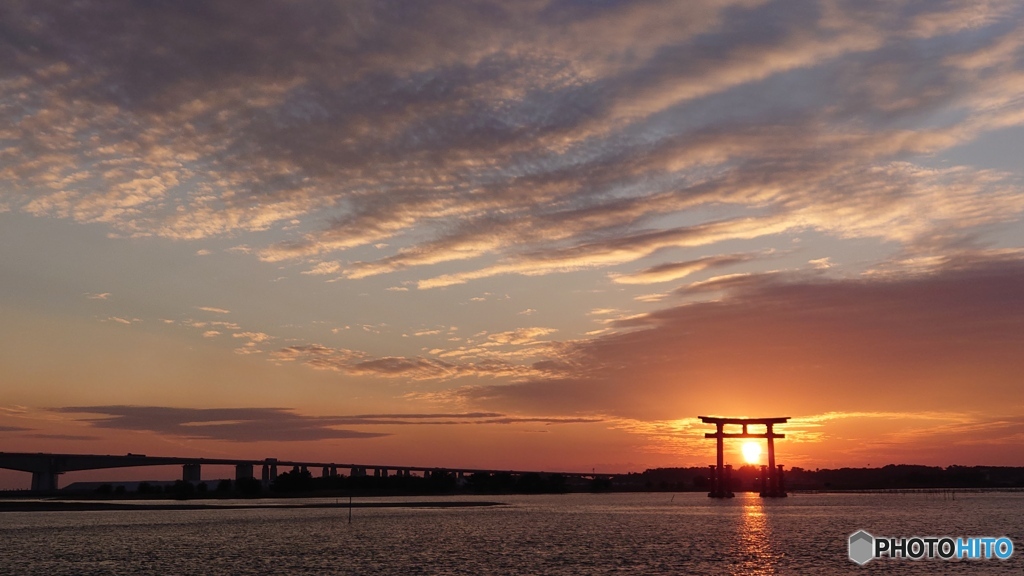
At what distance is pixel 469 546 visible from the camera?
79000 mm

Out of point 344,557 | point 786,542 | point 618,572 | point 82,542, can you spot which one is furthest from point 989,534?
point 82,542

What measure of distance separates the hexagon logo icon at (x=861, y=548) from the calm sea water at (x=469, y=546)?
3.30 feet

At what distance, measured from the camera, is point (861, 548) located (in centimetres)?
7275

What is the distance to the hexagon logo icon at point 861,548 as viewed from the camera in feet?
→ 213

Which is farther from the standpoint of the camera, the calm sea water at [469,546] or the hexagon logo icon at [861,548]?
the hexagon logo icon at [861,548]

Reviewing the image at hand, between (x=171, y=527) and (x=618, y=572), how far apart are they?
71.5m

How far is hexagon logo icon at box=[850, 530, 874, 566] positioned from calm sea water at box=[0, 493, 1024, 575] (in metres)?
1.01

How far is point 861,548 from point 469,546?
32.3m

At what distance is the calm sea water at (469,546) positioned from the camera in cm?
6041

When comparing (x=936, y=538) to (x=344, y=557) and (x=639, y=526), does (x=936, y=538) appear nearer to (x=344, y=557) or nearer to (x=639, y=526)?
(x=639, y=526)

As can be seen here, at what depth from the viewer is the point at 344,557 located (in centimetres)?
6931

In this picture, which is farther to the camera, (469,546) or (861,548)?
(469,546)

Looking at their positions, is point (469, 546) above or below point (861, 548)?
below

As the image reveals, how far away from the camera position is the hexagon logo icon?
213 feet
